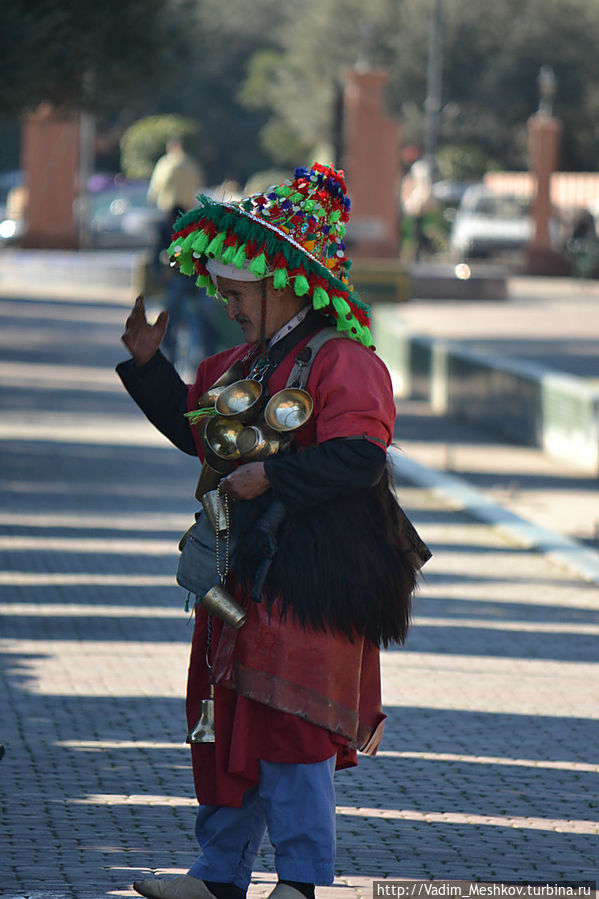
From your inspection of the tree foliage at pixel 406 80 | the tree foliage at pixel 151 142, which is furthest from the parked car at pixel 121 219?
the tree foliage at pixel 151 142

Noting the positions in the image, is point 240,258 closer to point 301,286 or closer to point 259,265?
point 259,265

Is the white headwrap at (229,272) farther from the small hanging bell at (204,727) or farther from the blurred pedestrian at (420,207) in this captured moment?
the blurred pedestrian at (420,207)

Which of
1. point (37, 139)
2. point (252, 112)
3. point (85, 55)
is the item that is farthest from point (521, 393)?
point (252, 112)

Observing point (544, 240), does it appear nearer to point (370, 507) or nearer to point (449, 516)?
point (449, 516)

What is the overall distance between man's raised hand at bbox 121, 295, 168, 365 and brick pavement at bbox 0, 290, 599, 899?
1.36 m

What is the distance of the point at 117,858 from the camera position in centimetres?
→ 467

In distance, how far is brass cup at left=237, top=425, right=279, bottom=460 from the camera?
419cm

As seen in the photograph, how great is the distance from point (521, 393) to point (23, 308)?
1332cm

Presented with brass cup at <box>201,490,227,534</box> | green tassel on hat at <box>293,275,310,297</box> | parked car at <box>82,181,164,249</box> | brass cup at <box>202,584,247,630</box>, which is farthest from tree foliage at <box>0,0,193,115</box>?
parked car at <box>82,181,164,249</box>

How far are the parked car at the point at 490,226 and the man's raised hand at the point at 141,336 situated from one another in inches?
1591

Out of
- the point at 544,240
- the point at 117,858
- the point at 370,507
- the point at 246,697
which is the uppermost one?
the point at 544,240

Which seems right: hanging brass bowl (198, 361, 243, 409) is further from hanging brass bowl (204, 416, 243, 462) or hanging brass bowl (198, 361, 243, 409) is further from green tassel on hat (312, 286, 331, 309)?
green tassel on hat (312, 286, 331, 309)

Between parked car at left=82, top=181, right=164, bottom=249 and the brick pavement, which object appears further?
parked car at left=82, top=181, right=164, bottom=249

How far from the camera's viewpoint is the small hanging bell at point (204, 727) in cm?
415
